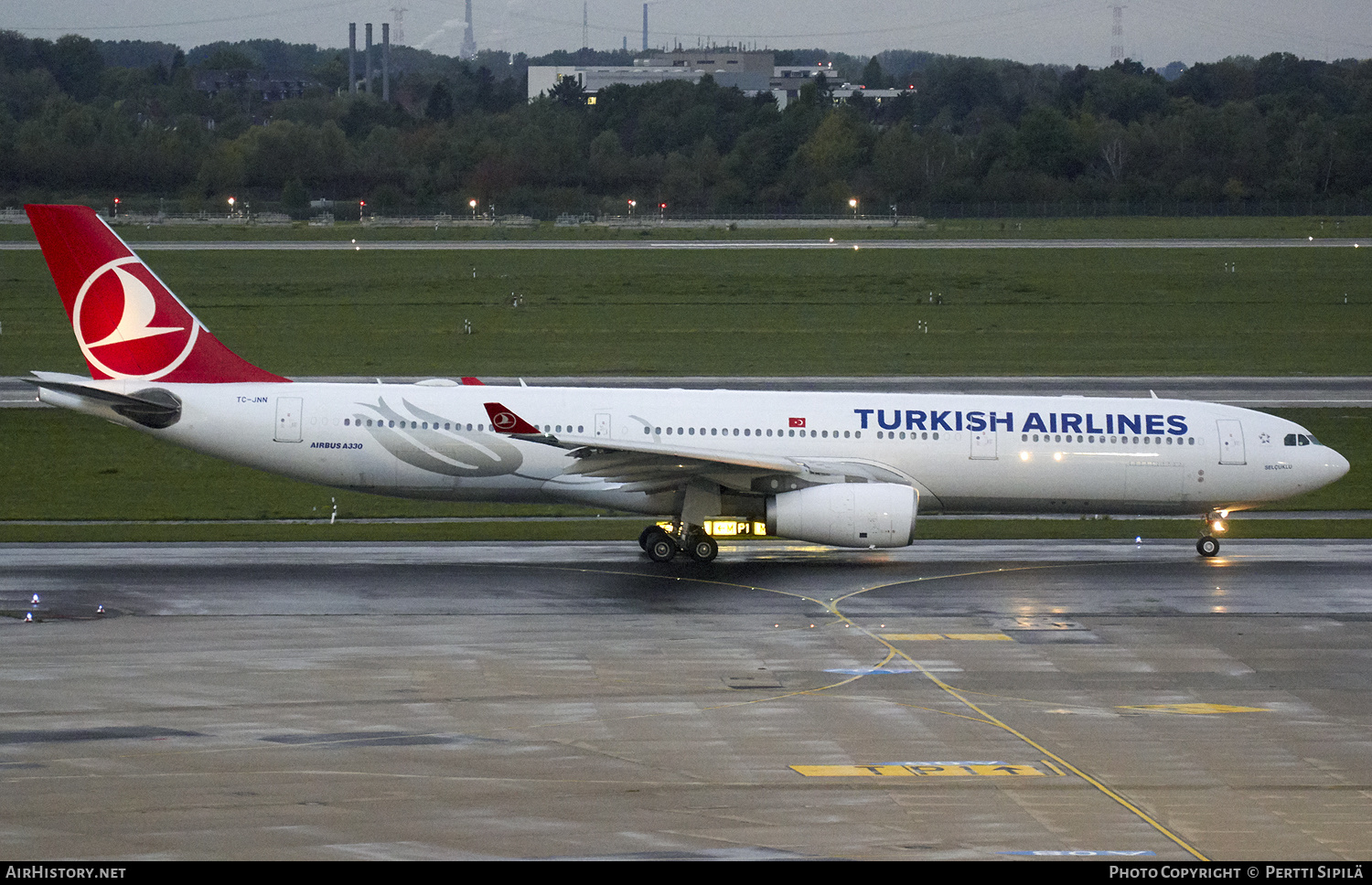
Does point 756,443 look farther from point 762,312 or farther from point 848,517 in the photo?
point 762,312

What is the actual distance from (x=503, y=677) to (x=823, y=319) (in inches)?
2067

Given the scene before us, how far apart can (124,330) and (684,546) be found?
1240cm

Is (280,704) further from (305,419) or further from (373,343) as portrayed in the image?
(373,343)

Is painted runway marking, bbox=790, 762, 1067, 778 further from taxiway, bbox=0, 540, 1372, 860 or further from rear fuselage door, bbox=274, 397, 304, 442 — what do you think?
rear fuselage door, bbox=274, 397, 304, 442

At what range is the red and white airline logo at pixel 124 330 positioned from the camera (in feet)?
104

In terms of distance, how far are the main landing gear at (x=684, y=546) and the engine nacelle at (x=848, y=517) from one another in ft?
5.45

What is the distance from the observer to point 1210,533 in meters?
32.3

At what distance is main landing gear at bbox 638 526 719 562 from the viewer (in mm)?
30469

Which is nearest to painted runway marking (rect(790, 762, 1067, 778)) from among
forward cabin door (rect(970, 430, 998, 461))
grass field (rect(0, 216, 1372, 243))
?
forward cabin door (rect(970, 430, 998, 461))

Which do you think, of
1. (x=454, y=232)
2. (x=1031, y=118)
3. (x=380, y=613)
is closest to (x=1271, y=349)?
(x=380, y=613)

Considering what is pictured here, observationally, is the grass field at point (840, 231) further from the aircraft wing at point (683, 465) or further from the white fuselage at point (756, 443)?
the aircraft wing at point (683, 465)

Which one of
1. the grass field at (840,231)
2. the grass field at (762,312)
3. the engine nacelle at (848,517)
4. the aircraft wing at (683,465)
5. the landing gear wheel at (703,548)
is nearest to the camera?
the engine nacelle at (848,517)

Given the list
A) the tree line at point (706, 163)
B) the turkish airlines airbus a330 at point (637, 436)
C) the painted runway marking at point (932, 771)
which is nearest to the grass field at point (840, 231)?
the tree line at point (706, 163)

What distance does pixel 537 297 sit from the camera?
262 feet
